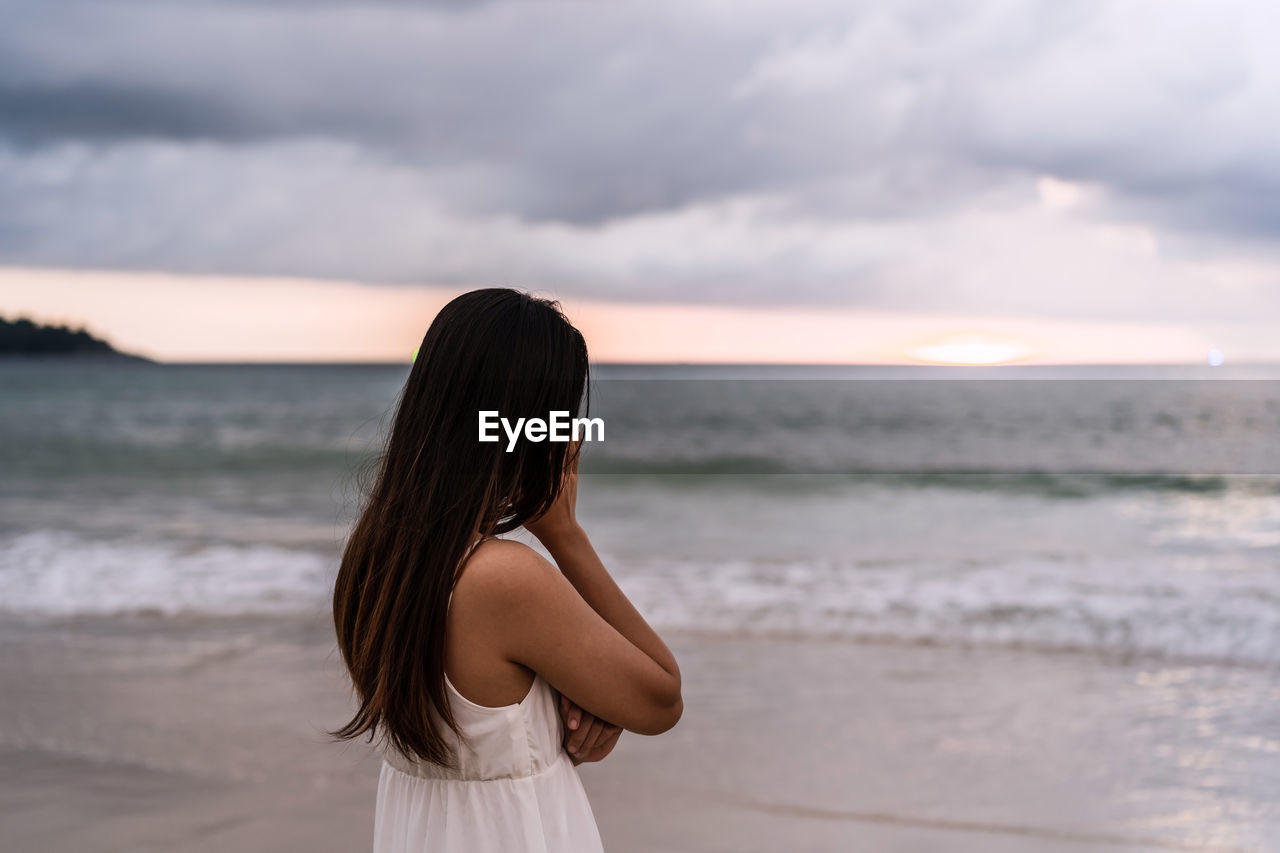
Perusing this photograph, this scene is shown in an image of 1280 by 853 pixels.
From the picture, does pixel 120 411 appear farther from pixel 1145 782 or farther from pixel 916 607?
pixel 1145 782

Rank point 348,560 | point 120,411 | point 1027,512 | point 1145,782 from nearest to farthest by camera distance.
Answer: point 348,560, point 1145,782, point 1027,512, point 120,411

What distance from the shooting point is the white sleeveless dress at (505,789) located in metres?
1.50

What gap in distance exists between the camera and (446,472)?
57.3 inches

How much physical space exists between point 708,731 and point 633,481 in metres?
10.9

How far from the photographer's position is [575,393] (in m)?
1.49

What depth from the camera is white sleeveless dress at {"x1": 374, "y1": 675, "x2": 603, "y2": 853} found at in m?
1.50

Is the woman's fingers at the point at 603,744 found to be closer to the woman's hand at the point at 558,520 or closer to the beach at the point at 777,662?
the woman's hand at the point at 558,520

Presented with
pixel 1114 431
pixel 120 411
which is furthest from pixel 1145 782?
pixel 120 411

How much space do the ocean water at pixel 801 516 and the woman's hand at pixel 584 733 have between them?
0.75 m

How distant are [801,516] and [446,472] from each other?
11287 millimetres

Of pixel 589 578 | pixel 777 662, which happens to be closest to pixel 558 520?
pixel 589 578

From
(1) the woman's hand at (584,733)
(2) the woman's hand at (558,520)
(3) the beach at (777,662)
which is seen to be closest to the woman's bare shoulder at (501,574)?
(2) the woman's hand at (558,520)

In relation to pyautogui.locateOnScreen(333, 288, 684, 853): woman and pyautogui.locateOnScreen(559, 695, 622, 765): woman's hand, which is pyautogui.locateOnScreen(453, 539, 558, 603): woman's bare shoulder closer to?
pyautogui.locateOnScreen(333, 288, 684, 853): woman

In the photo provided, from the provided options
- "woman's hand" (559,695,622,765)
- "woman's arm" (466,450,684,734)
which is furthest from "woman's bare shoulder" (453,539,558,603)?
"woman's hand" (559,695,622,765)
